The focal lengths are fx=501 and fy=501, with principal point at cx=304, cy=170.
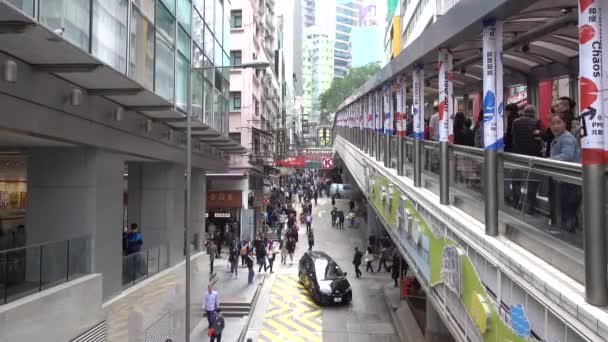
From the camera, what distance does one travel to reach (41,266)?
8.47m

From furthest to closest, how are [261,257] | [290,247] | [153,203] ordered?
[290,247]
[261,257]
[153,203]

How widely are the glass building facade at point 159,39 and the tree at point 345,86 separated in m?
67.7

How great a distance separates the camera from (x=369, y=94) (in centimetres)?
1925

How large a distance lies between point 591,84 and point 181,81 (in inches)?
463

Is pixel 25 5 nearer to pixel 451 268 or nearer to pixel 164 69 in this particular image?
pixel 164 69

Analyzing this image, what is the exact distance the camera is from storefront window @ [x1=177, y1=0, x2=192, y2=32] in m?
14.3

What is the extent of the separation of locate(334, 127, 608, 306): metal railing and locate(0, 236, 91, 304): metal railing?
22.7 ft

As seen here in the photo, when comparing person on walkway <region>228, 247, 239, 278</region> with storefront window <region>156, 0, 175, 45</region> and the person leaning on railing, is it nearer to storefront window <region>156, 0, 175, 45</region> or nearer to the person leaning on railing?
storefront window <region>156, 0, 175, 45</region>

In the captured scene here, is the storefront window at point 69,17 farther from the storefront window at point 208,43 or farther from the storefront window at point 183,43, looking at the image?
the storefront window at point 208,43

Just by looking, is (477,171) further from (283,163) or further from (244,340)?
(283,163)

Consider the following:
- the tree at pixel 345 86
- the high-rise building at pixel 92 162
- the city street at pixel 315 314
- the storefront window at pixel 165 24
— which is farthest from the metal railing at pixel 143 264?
the tree at pixel 345 86

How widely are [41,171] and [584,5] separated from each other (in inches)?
369

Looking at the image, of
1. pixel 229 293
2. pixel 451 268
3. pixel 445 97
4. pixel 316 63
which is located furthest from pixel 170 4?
pixel 316 63

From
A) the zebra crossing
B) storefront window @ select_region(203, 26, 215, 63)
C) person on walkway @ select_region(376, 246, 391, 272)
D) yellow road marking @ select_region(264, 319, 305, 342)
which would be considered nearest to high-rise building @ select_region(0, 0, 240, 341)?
storefront window @ select_region(203, 26, 215, 63)
